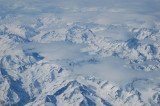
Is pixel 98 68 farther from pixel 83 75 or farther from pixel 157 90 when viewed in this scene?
pixel 157 90

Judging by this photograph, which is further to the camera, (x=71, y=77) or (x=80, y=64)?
(x=80, y=64)

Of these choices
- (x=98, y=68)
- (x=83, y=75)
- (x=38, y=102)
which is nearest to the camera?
(x=38, y=102)

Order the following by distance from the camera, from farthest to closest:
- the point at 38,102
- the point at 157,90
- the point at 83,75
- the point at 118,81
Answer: the point at 83,75
the point at 118,81
the point at 157,90
the point at 38,102

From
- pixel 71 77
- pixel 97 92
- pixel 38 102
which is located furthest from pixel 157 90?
pixel 38 102

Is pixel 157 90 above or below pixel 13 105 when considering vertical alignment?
above

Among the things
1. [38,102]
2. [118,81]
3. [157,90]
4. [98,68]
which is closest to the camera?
[38,102]

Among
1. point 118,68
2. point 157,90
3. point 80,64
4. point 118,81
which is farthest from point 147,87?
point 80,64

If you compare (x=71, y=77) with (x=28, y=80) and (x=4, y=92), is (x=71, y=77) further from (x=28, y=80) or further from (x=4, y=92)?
(x=4, y=92)

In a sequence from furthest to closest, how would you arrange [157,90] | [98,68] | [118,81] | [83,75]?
[98,68]
[83,75]
[118,81]
[157,90]

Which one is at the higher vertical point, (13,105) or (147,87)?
(147,87)
